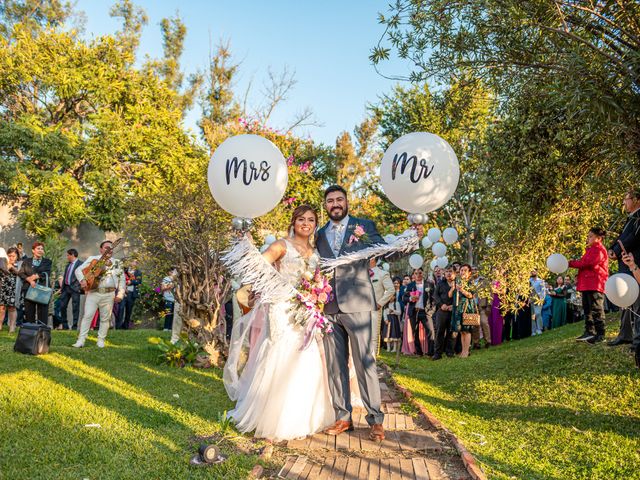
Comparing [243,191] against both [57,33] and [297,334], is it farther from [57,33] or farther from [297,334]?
[57,33]

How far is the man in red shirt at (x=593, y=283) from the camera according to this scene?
9.48 meters

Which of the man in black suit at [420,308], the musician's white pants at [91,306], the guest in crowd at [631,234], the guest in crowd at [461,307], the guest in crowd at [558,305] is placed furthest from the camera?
the guest in crowd at [558,305]

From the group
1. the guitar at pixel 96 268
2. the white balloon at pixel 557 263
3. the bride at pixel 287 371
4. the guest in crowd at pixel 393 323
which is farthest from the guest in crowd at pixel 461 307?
the guitar at pixel 96 268

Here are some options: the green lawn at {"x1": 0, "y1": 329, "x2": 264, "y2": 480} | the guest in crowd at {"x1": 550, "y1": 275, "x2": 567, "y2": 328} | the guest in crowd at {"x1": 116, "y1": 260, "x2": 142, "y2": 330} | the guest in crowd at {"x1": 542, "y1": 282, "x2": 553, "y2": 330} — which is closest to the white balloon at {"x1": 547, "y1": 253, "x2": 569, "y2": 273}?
the green lawn at {"x1": 0, "y1": 329, "x2": 264, "y2": 480}

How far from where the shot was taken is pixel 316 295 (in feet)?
19.2

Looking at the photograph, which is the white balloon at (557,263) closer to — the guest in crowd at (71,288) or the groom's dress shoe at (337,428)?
the groom's dress shoe at (337,428)

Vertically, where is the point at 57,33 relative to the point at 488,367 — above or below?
above

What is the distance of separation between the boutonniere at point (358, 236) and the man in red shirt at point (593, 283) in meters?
5.08

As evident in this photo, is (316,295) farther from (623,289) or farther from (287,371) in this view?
(623,289)

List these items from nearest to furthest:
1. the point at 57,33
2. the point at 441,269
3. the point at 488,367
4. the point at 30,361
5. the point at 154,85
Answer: the point at 30,361, the point at 488,367, the point at 441,269, the point at 57,33, the point at 154,85

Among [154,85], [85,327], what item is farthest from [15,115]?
[85,327]

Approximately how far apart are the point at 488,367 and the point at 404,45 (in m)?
6.19

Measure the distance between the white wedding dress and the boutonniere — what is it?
49cm

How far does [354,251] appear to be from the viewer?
5891mm
